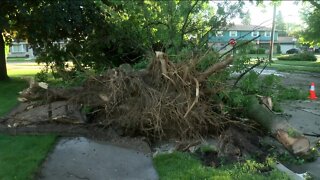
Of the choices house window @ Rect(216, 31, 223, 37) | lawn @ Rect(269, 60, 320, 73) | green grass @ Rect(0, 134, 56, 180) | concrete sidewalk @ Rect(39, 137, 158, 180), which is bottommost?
concrete sidewalk @ Rect(39, 137, 158, 180)

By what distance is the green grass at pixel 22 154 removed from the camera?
5.97 m

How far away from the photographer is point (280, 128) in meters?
7.74

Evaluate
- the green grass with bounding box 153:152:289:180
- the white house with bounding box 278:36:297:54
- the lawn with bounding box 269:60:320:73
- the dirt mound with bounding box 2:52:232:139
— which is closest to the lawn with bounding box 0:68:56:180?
the dirt mound with bounding box 2:52:232:139

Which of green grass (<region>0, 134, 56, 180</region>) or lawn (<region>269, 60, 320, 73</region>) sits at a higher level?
lawn (<region>269, 60, 320, 73</region>)

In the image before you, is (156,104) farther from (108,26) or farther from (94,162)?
(108,26)

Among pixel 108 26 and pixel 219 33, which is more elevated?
pixel 108 26

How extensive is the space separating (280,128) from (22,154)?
4688 millimetres

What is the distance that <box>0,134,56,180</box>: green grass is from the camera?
19.6 ft

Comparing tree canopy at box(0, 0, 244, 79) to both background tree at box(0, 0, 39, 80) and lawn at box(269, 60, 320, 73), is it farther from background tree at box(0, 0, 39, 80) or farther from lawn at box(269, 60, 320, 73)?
lawn at box(269, 60, 320, 73)

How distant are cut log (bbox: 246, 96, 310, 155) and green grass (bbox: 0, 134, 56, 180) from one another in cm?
410

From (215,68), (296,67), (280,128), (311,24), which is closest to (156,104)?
(215,68)

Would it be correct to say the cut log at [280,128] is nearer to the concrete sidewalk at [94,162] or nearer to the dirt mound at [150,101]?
the dirt mound at [150,101]

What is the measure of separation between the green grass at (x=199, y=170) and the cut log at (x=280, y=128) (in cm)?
99

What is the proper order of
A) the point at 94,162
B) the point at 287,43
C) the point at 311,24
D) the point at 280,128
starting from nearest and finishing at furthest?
the point at 94,162 → the point at 280,128 → the point at 311,24 → the point at 287,43
